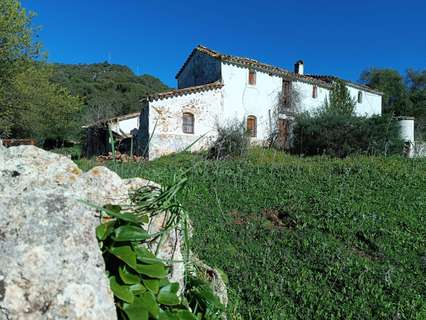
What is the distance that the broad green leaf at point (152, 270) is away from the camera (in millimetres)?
1703

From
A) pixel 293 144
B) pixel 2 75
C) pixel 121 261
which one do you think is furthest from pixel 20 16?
pixel 121 261

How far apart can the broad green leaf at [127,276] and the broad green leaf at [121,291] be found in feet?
0.09

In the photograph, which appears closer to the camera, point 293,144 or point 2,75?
point 2,75

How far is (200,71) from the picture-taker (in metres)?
24.2

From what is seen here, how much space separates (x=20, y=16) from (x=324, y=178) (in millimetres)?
17010

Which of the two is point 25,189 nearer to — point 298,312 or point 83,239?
point 83,239

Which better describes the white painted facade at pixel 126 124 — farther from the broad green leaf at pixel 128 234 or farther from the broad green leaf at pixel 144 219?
the broad green leaf at pixel 128 234

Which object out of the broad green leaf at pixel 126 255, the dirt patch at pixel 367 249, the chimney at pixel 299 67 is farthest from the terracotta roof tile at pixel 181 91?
the broad green leaf at pixel 126 255

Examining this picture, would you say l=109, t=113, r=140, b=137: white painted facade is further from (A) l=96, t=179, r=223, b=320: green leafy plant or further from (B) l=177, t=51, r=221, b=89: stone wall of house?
(A) l=96, t=179, r=223, b=320: green leafy plant

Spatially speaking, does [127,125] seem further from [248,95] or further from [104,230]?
[104,230]

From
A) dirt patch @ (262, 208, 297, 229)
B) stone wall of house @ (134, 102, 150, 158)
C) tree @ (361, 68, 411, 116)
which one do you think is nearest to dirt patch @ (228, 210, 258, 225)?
dirt patch @ (262, 208, 297, 229)

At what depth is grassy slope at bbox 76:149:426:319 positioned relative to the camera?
4.50 meters

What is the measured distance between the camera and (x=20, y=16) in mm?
19594

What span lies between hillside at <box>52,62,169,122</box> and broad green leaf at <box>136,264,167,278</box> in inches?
1430
